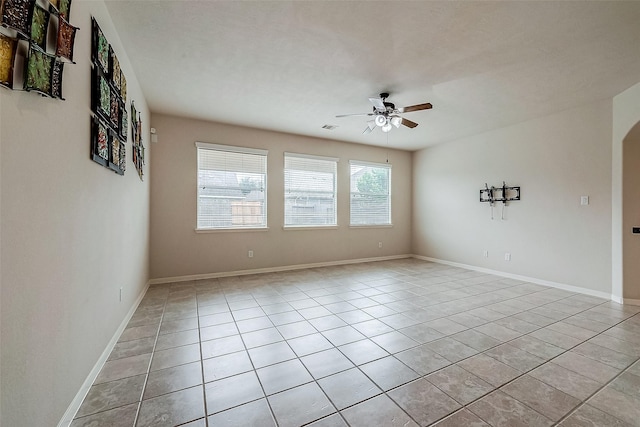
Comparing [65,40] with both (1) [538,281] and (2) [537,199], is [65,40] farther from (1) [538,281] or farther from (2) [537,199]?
(1) [538,281]

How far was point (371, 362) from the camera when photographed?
7.04 feet

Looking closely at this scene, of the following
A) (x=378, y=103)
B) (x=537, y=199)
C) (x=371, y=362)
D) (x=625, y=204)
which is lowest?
(x=371, y=362)

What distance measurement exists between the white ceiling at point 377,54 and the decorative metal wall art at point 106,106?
403 millimetres

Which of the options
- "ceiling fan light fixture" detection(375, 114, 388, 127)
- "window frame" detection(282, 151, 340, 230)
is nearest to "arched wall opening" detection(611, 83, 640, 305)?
"ceiling fan light fixture" detection(375, 114, 388, 127)

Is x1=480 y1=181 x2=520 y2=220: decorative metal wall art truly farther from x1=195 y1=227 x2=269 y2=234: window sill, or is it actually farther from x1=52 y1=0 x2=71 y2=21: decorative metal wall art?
x1=52 y1=0 x2=71 y2=21: decorative metal wall art

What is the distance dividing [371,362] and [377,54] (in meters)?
2.78

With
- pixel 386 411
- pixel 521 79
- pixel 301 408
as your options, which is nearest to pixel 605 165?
pixel 521 79

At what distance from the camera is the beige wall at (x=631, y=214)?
3543mm

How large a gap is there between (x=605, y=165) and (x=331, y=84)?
3.86 metres

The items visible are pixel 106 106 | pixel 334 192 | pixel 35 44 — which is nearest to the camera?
pixel 35 44

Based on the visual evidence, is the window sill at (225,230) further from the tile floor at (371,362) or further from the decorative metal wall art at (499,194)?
the decorative metal wall art at (499,194)

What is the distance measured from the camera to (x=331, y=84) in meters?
3.37

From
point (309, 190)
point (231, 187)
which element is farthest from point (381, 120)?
point (231, 187)

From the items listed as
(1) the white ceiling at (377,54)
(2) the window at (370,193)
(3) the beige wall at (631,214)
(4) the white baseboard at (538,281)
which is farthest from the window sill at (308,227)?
(3) the beige wall at (631,214)
